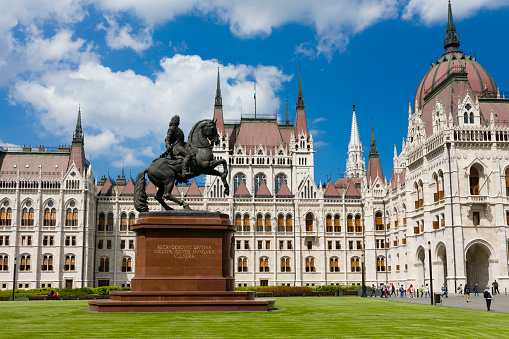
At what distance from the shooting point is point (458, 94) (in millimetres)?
75375

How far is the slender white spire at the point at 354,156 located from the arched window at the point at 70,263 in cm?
11173

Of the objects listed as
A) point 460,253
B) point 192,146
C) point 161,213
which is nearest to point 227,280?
point 161,213

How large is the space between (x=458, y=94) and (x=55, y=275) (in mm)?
65918

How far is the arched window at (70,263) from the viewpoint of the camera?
314ft

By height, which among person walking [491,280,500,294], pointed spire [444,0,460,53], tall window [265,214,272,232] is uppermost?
pointed spire [444,0,460,53]

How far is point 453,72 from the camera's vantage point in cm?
7756

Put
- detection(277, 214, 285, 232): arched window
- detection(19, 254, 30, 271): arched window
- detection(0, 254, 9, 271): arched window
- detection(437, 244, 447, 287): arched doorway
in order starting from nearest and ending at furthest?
detection(437, 244, 447, 287): arched doorway → detection(0, 254, 9, 271): arched window → detection(19, 254, 30, 271): arched window → detection(277, 214, 285, 232): arched window

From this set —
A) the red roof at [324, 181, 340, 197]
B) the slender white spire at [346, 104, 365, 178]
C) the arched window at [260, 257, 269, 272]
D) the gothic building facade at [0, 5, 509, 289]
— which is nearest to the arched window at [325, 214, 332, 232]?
Answer: the gothic building facade at [0, 5, 509, 289]

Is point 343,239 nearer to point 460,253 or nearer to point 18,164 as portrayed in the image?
point 460,253

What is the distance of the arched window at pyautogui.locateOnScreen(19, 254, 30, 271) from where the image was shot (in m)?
94.6

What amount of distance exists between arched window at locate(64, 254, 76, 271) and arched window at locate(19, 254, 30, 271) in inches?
229

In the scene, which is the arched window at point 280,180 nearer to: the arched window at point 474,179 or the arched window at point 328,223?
the arched window at point 328,223

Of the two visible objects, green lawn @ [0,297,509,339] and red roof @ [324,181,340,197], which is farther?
red roof @ [324,181,340,197]

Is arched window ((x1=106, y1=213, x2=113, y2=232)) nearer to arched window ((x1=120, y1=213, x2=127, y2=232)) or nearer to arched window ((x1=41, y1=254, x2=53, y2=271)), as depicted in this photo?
arched window ((x1=120, y1=213, x2=127, y2=232))
